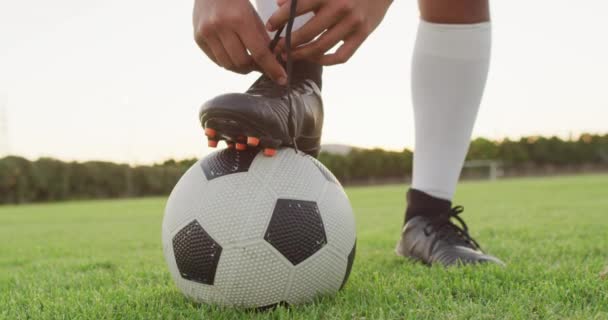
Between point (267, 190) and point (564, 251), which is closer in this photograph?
point (267, 190)

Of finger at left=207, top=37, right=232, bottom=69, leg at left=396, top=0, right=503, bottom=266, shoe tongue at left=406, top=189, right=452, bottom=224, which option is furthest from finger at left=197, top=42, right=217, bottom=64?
shoe tongue at left=406, top=189, right=452, bottom=224

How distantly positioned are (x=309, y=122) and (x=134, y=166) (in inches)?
1727

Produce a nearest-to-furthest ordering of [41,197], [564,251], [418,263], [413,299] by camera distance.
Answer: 1. [413,299]
2. [418,263]
3. [564,251]
4. [41,197]

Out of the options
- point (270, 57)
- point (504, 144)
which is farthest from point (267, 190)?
point (504, 144)

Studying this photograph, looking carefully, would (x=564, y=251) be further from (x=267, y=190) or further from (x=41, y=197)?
(x=41, y=197)

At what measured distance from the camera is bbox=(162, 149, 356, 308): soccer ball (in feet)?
5.32

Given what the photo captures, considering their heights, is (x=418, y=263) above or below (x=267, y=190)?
below

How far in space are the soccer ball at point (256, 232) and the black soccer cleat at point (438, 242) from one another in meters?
0.72

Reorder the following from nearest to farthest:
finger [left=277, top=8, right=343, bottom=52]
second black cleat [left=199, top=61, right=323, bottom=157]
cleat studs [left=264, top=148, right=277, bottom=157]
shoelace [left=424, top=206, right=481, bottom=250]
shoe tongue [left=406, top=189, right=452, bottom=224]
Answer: finger [left=277, top=8, right=343, bottom=52], second black cleat [left=199, top=61, right=323, bottom=157], cleat studs [left=264, top=148, right=277, bottom=157], shoelace [left=424, top=206, right=481, bottom=250], shoe tongue [left=406, top=189, right=452, bottom=224]

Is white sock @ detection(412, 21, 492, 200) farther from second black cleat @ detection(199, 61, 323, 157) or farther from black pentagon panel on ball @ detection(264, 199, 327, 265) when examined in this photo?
black pentagon panel on ball @ detection(264, 199, 327, 265)

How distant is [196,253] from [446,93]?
142cm

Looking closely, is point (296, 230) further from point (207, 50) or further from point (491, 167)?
point (491, 167)

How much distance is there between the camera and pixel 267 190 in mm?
1662

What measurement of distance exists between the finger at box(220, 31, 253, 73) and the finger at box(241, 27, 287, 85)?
19 mm
